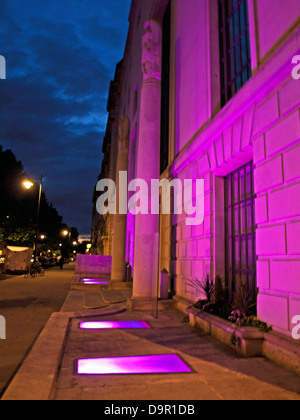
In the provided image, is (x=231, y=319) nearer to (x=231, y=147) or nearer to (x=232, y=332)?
(x=232, y=332)

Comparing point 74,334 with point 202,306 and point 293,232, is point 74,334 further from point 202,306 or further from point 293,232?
point 293,232

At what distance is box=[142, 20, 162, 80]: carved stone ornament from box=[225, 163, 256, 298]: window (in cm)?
693

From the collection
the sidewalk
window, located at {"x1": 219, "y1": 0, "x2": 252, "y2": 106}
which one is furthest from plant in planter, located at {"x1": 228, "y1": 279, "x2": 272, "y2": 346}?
window, located at {"x1": 219, "y1": 0, "x2": 252, "y2": 106}

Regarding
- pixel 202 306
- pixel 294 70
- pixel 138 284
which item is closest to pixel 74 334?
pixel 202 306

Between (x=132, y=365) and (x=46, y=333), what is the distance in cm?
295

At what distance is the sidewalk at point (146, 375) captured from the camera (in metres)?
3.70

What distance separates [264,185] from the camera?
6152 mm

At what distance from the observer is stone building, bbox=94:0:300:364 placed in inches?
217

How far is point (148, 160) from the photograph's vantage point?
12.2 meters

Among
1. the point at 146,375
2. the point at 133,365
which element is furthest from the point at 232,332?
the point at 146,375

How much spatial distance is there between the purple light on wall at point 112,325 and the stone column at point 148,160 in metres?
2.21

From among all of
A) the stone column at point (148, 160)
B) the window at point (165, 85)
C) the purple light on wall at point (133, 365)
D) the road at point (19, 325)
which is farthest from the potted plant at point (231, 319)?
the window at point (165, 85)

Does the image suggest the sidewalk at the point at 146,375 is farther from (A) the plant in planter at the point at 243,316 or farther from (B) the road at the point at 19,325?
(A) the plant in planter at the point at 243,316
